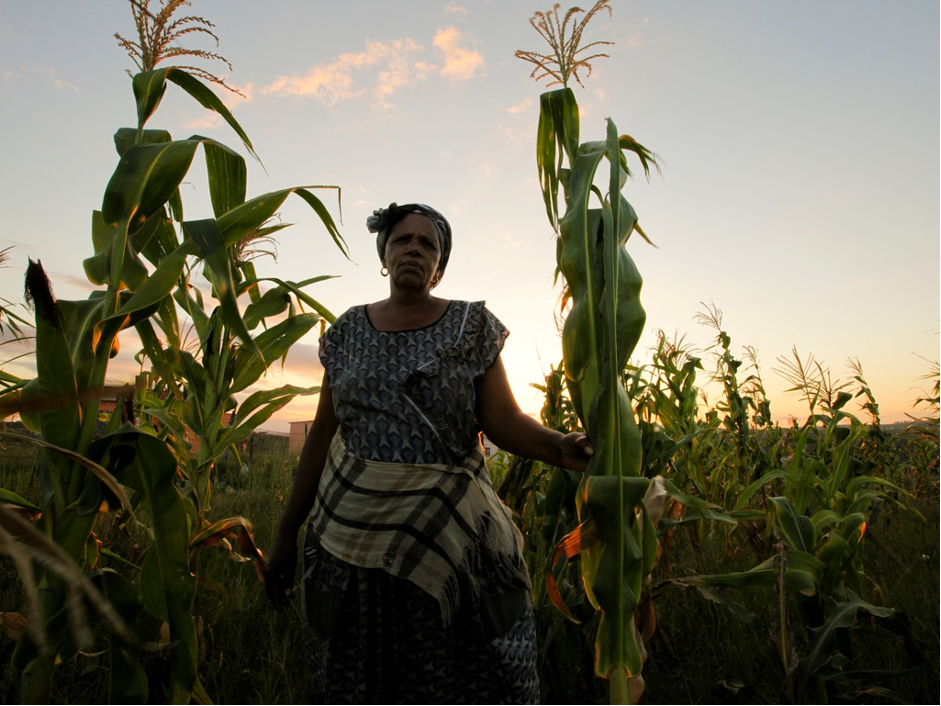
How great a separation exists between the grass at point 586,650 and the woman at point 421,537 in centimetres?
38

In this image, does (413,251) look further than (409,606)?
Yes

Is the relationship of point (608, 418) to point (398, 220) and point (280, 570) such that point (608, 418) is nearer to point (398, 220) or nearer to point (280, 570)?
point (398, 220)

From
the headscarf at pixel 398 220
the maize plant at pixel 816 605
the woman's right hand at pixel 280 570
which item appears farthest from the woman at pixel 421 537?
the maize plant at pixel 816 605

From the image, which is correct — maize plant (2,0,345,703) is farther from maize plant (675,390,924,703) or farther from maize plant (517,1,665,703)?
maize plant (675,390,924,703)

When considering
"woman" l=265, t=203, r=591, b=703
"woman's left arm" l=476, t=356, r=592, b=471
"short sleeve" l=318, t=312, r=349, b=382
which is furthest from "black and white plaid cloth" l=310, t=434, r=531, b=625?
"short sleeve" l=318, t=312, r=349, b=382

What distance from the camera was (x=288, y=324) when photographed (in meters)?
2.37

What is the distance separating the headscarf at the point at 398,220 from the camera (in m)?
1.95

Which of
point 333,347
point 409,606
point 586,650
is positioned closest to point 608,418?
point 409,606

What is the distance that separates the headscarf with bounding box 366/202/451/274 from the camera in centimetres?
195

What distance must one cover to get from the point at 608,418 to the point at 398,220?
3.86 feet

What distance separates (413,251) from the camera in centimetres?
186

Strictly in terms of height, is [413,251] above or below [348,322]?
above

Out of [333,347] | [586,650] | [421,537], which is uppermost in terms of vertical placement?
[333,347]

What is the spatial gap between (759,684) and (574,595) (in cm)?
67
